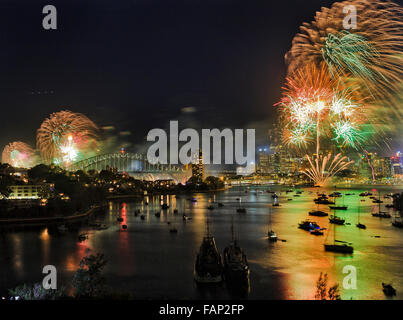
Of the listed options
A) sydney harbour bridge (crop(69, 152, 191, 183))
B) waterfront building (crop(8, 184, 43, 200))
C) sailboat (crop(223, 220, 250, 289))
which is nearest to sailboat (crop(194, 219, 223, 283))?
sailboat (crop(223, 220, 250, 289))

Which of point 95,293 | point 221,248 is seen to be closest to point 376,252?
point 221,248

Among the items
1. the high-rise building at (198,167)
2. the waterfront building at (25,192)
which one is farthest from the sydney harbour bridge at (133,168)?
the waterfront building at (25,192)

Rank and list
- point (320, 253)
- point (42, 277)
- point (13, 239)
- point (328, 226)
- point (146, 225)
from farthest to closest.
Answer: point (146, 225) < point (328, 226) < point (13, 239) < point (320, 253) < point (42, 277)

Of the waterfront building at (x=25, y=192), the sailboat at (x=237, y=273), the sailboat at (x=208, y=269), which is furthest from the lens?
the waterfront building at (x=25, y=192)

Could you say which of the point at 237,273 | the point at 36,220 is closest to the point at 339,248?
the point at 237,273

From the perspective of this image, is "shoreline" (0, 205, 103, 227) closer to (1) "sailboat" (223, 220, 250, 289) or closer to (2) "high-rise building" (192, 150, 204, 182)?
(1) "sailboat" (223, 220, 250, 289)

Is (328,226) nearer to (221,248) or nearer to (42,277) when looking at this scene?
(221,248)

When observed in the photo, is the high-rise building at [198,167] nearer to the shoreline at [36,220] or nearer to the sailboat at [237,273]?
the shoreline at [36,220]

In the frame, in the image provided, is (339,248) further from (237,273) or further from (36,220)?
(36,220)
